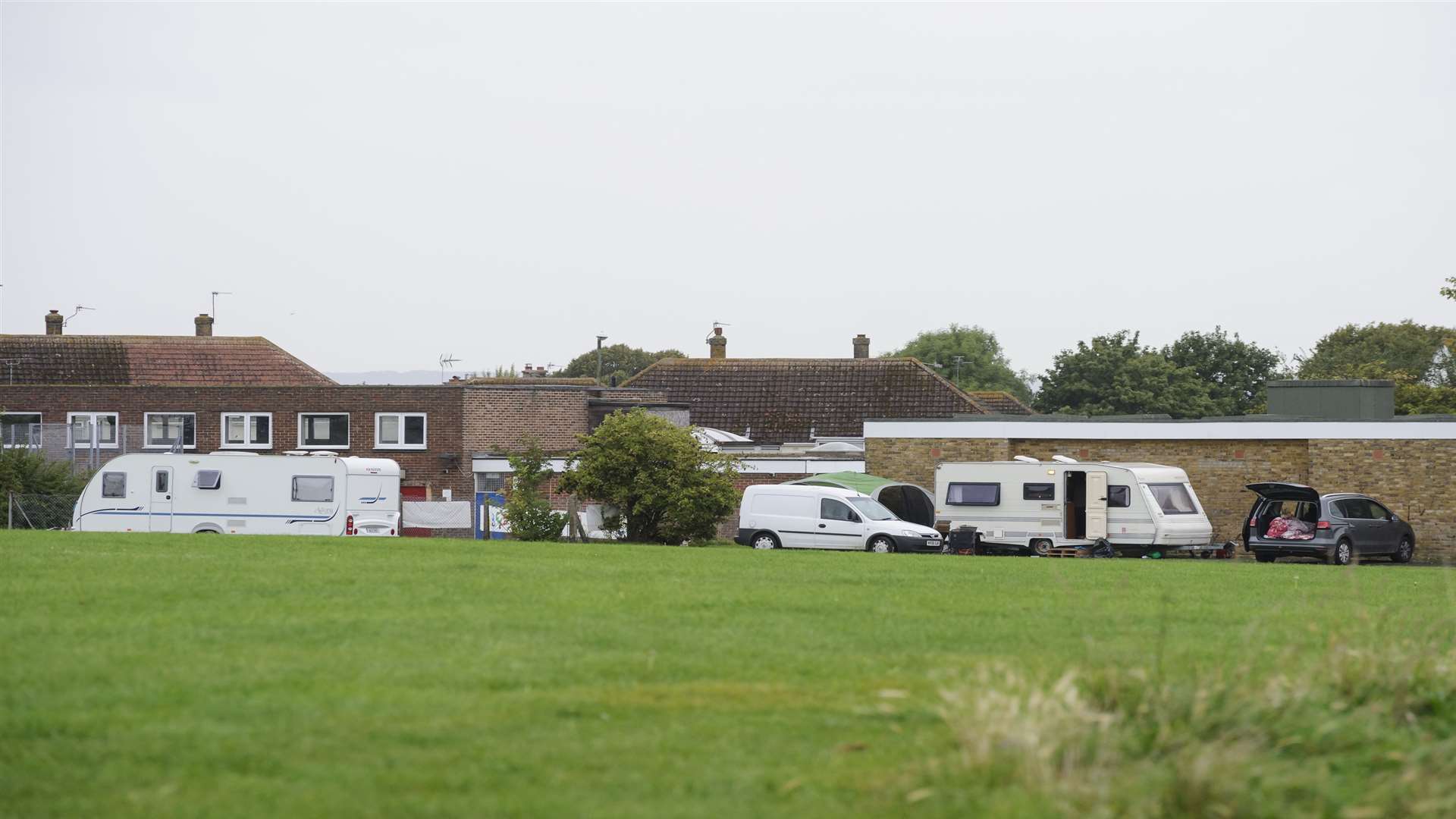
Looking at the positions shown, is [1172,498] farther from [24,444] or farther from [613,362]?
[613,362]

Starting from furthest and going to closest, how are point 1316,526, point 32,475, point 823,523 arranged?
1. point 32,475
2. point 823,523
3. point 1316,526

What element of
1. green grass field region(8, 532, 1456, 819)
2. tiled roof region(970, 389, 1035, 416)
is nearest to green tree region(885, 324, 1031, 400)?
tiled roof region(970, 389, 1035, 416)

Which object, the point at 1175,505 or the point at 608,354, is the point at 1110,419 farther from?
the point at 608,354

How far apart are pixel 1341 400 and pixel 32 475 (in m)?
33.6

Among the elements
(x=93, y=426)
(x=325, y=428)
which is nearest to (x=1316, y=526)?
(x=325, y=428)

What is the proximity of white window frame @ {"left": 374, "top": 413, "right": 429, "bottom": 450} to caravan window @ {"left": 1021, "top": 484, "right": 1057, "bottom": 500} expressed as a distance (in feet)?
69.2

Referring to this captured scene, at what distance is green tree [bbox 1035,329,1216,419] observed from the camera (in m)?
87.5

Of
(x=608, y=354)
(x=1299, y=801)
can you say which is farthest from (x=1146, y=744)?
(x=608, y=354)

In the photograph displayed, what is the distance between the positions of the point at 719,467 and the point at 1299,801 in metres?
26.0

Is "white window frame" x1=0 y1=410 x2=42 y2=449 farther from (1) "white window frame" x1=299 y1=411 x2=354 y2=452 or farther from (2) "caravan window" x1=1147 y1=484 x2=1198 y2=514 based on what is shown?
(2) "caravan window" x1=1147 y1=484 x2=1198 y2=514

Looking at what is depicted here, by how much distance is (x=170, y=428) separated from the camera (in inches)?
1976

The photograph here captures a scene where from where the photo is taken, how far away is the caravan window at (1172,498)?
113ft

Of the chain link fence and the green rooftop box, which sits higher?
the green rooftop box

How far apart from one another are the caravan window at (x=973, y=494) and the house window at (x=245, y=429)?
24.0 meters
